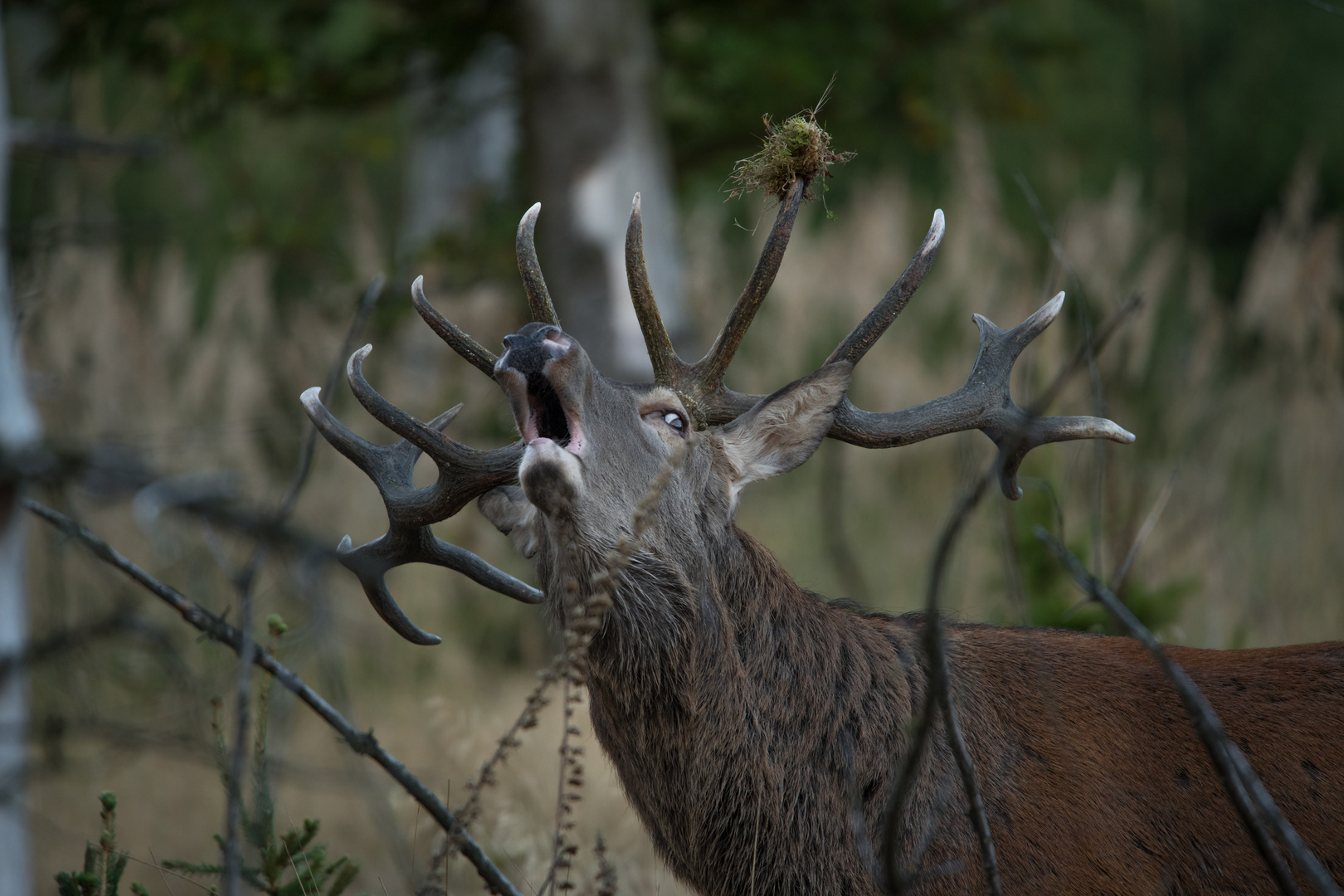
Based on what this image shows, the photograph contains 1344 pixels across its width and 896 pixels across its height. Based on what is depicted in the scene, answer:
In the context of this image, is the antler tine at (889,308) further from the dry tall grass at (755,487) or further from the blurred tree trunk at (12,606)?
the blurred tree trunk at (12,606)

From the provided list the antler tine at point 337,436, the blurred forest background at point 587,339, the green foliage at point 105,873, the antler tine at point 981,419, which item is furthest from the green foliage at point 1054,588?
the green foliage at point 105,873

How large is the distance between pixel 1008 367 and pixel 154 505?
2096mm

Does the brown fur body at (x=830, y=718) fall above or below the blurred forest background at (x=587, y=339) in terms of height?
below

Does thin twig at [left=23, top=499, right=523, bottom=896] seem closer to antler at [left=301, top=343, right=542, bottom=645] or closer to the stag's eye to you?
antler at [left=301, top=343, right=542, bottom=645]

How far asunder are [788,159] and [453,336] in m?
0.96

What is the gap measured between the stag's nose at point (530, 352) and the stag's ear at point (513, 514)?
2.00ft

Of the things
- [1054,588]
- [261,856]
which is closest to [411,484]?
[261,856]

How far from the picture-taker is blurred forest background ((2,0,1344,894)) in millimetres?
4656

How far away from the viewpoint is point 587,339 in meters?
5.72

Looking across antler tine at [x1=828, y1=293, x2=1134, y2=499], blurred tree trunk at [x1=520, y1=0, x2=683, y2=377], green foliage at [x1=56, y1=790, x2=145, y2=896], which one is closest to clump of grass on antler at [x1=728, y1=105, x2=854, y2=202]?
antler tine at [x1=828, y1=293, x2=1134, y2=499]

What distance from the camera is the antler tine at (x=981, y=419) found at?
A: 271 centimetres

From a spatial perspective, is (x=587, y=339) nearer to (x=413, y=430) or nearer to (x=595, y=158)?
(x=595, y=158)

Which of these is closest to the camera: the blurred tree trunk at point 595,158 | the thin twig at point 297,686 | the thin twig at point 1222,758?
the thin twig at point 1222,758

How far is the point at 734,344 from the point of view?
2906 mm
